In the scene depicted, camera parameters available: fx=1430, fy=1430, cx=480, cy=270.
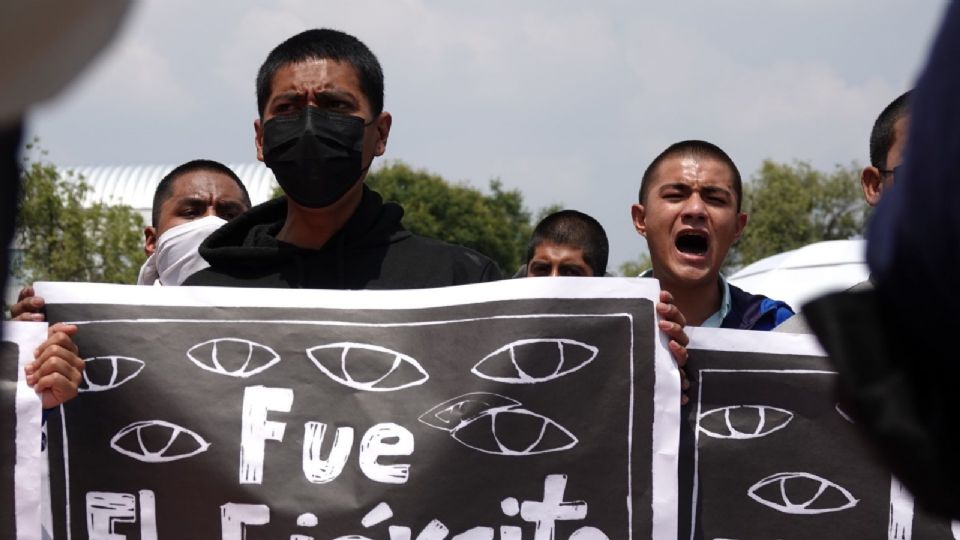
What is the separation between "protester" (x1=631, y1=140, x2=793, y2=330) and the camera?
425 centimetres

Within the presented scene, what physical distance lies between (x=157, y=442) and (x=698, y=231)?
178 centimetres

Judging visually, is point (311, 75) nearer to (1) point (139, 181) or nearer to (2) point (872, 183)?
(2) point (872, 183)

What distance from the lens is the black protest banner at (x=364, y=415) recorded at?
3398 mm

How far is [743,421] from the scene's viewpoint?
11.7 ft

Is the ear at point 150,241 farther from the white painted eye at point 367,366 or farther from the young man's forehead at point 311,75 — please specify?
the white painted eye at point 367,366

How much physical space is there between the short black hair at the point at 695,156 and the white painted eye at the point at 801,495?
4.18ft

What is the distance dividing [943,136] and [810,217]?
4690 cm

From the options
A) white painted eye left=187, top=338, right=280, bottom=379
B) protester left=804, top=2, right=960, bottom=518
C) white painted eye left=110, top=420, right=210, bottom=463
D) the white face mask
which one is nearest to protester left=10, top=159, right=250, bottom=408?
the white face mask

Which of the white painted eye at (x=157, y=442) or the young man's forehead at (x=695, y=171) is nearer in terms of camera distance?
the white painted eye at (x=157, y=442)

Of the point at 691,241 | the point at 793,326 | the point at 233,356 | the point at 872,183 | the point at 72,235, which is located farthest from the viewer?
the point at 72,235

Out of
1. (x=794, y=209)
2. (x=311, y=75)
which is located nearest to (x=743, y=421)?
→ (x=311, y=75)

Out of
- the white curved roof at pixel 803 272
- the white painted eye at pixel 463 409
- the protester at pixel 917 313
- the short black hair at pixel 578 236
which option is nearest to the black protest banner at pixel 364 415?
the white painted eye at pixel 463 409

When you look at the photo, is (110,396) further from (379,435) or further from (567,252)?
Result: (567,252)

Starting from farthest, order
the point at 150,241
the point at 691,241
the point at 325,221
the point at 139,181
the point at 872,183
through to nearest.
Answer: the point at 139,181
the point at 150,241
the point at 691,241
the point at 872,183
the point at 325,221
